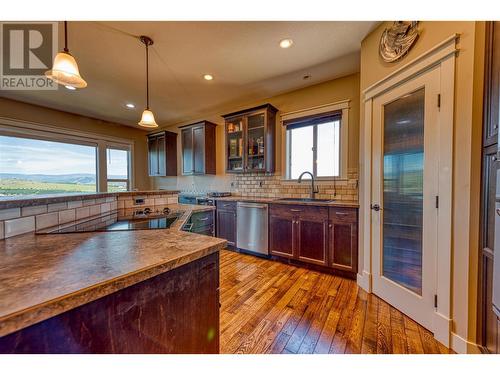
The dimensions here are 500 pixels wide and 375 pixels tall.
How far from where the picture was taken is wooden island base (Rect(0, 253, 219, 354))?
50cm

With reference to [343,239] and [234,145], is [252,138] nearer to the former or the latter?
[234,145]

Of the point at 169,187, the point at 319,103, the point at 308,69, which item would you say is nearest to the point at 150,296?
the point at 308,69

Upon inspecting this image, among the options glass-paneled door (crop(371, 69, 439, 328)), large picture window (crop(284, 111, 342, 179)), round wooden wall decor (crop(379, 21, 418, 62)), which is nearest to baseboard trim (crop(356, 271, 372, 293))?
glass-paneled door (crop(371, 69, 439, 328))

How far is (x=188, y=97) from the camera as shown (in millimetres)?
3617

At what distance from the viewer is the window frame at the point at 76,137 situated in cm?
349

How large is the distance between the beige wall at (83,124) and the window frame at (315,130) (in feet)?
13.6

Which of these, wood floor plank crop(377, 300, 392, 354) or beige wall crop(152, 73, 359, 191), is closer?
wood floor plank crop(377, 300, 392, 354)

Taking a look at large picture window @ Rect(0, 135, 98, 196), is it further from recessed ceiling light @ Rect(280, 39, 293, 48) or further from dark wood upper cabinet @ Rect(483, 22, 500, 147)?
dark wood upper cabinet @ Rect(483, 22, 500, 147)

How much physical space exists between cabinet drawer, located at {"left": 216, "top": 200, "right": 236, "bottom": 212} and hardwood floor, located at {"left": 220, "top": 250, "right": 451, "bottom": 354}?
119cm

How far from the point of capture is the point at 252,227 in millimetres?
3139

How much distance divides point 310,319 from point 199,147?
357 cm
